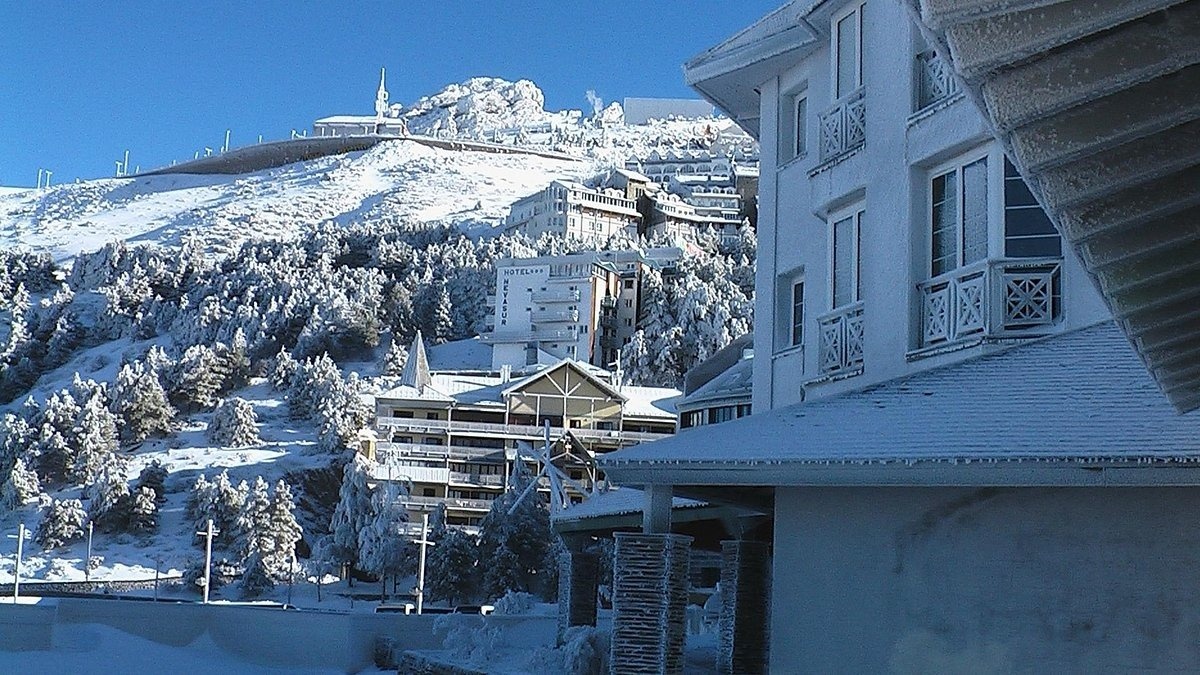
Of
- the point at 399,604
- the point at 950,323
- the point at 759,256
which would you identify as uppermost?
the point at 759,256

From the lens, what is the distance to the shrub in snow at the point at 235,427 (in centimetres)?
7812

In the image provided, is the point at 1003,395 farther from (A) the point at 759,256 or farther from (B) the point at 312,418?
(B) the point at 312,418

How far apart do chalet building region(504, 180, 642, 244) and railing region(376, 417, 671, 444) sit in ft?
166

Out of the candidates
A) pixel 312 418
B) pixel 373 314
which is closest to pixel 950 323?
pixel 312 418

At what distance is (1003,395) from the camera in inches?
423

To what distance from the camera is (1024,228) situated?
39.7ft

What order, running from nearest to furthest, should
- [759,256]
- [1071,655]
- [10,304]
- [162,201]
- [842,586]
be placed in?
[1071,655]
[842,586]
[759,256]
[10,304]
[162,201]

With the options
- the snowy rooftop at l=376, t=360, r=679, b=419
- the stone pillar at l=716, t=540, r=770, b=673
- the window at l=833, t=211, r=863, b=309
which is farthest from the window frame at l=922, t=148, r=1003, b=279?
the snowy rooftop at l=376, t=360, r=679, b=419

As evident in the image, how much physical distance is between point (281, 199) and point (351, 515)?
10761 cm

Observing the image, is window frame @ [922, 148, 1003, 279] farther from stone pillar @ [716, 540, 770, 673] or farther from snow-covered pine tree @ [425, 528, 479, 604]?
snow-covered pine tree @ [425, 528, 479, 604]

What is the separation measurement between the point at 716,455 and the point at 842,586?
153 centimetres

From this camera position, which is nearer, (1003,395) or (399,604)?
(1003,395)

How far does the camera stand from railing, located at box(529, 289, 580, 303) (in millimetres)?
92938

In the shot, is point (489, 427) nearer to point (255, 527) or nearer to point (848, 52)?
point (255, 527)
